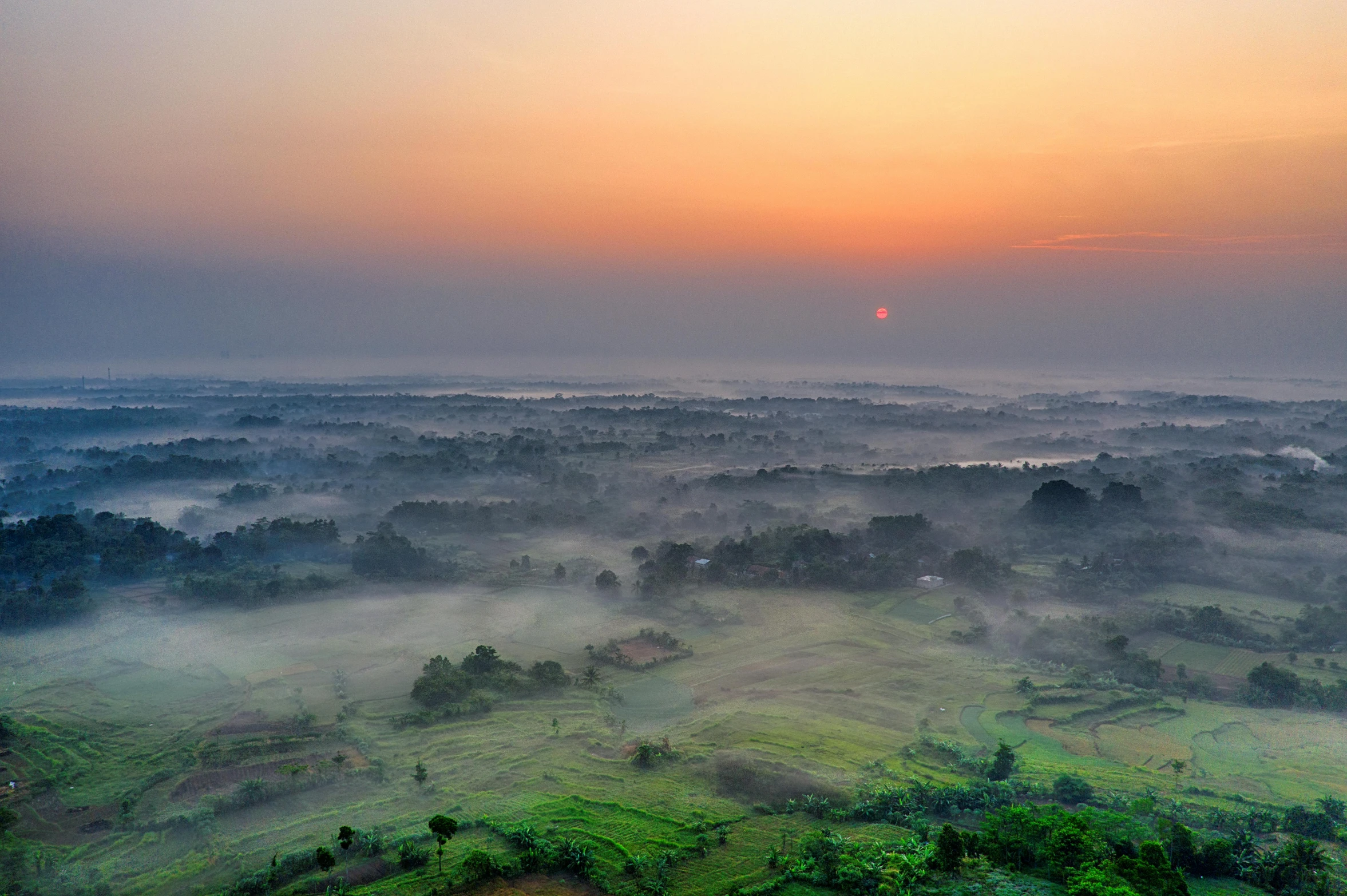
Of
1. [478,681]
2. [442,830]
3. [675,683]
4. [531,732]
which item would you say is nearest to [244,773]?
[478,681]

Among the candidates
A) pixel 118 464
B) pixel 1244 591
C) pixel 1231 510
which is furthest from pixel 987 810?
pixel 118 464

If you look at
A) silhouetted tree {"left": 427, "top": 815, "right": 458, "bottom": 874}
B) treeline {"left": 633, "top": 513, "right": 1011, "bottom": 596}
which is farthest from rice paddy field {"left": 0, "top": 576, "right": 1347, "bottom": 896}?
treeline {"left": 633, "top": 513, "right": 1011, "bottom": 596}

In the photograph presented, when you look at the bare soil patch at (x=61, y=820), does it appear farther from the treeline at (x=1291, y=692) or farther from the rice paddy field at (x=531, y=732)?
the treeline at (x=1291, y=692)

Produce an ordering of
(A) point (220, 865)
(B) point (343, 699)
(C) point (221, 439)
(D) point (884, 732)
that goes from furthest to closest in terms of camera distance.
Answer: (C) point (221, 439) < (B) point (343, 699) < (D) point (884, 732) < (A) point (220, 865)

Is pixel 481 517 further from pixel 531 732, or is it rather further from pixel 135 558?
pixel 531 732

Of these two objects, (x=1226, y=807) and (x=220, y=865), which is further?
(x=1226, y=807)

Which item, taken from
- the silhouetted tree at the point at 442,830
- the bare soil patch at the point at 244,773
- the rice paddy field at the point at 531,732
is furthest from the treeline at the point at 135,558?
the silhouetted tree at the point at 442,830

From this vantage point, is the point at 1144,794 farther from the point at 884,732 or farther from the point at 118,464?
the point at 118,464

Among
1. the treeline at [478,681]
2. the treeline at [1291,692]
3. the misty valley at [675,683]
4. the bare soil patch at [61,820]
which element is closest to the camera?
the misty valley at [675,683]
